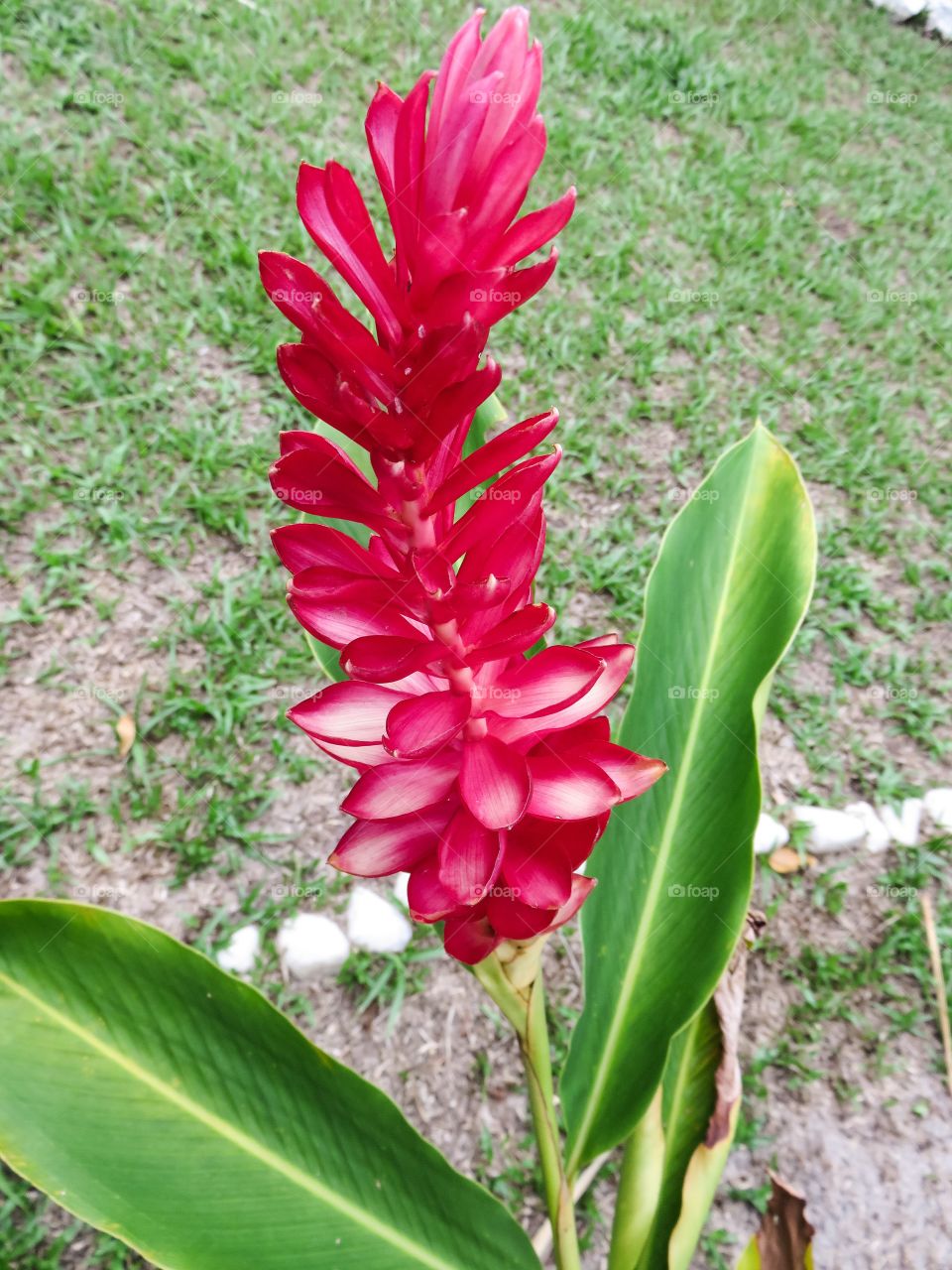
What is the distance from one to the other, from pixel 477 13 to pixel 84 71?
2924 millimetres

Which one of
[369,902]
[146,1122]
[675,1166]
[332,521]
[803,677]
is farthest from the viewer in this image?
[803,677]

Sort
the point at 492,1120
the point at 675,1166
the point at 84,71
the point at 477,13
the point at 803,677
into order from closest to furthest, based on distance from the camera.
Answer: the point at 477,13 < the point at 675,1166 < the point at 492,1120 < the point at 803,677 < the point at 84,71

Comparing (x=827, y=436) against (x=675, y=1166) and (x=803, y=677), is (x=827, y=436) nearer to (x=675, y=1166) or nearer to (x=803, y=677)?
(x=803, y=677)

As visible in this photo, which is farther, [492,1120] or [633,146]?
[633,146]

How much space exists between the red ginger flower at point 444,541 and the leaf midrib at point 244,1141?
387mm

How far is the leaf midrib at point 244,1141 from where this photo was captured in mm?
876

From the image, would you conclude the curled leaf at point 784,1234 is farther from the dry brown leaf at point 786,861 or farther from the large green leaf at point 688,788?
the dry brown leaf at point 786,861

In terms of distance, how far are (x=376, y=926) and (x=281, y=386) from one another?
142 cm

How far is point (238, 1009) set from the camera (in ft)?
2.95

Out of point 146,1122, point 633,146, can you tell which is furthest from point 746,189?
point 146,1122

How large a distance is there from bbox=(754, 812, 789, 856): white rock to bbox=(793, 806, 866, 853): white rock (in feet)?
0.18

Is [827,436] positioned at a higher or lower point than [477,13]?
lower

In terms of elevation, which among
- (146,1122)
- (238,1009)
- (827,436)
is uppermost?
(827,436)

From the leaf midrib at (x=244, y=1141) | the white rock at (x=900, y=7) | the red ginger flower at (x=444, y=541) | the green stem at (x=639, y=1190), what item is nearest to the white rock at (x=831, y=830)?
the green stem at (x=639, y=1190)
